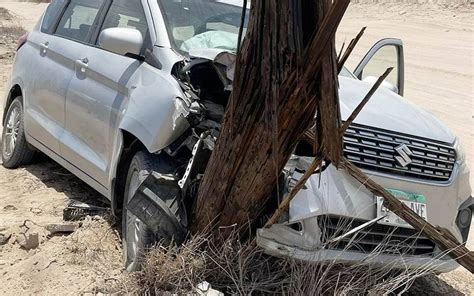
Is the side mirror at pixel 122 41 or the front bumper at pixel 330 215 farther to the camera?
the side mirror at pixel 122 41

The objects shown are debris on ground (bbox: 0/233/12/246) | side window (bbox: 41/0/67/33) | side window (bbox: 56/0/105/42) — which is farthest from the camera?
side window (bbox: 41/0/67/33)

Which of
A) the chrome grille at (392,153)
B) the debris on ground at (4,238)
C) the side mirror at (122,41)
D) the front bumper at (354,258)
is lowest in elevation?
the debris on ground at (4,238)

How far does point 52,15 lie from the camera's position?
22.9ft

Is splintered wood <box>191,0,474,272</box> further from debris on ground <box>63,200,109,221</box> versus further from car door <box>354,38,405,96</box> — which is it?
car door <box>354,38,405,96</box>

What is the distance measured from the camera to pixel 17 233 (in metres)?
5.35

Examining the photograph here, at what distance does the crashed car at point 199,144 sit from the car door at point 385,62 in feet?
0.05

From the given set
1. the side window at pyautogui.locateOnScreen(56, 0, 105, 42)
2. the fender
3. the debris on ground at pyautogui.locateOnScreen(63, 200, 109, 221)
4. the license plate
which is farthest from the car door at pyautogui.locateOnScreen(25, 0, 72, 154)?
the license plate

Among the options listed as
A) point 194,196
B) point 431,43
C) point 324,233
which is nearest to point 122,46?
point 194,196

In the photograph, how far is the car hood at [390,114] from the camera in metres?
4.48

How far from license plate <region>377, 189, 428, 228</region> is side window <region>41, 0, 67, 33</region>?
13.3 ft

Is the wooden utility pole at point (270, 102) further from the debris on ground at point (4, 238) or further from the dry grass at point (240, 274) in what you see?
the debris on ground at point (4, 238)

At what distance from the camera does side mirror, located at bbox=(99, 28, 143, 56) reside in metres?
4.92

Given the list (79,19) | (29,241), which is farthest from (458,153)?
(79,19)

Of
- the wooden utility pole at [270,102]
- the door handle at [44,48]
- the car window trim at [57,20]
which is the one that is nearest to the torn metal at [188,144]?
the wooden utility pole at [270,102]
